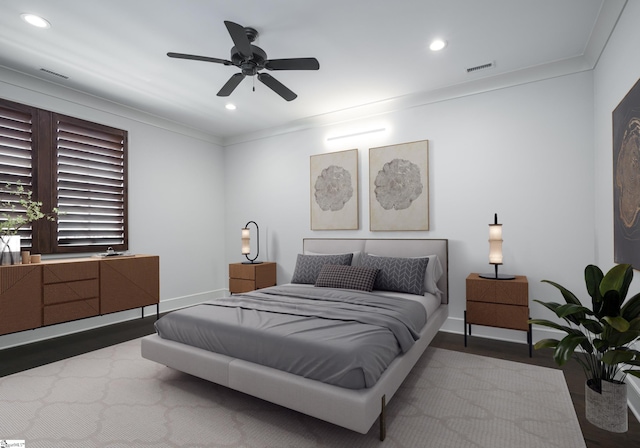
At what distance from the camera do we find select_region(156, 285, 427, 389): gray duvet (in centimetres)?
194

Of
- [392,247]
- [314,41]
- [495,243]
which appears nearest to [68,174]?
[314,41]

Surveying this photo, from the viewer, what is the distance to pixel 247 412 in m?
2.24

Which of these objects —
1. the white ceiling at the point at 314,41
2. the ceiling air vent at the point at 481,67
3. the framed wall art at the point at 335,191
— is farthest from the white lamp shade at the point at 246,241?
the ceiling air vent at the point at 481,67

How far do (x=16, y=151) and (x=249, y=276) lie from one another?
3014 millimetres

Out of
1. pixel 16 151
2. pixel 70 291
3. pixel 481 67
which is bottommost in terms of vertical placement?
pixel 70 291

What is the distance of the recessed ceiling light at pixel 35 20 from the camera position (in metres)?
2.58

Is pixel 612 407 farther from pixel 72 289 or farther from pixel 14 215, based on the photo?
pixel 14 215

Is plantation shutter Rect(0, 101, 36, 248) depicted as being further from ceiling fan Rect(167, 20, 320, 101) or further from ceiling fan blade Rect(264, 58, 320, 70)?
ceiling fan blade Rect(264, 58, 320, 70)

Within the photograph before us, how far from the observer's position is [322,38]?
290 cm

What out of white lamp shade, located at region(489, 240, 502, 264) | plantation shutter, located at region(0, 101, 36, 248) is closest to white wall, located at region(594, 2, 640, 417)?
white lamp shade, located at region(489, 240, 502, 264)

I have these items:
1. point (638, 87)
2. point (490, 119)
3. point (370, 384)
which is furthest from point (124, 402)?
point (490, 119)

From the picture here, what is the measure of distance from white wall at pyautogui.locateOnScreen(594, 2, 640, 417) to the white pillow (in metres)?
1.46

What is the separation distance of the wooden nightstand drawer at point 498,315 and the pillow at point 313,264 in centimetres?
149

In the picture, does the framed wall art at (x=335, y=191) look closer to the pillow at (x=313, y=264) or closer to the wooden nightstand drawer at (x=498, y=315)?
the pillow at (x=313, y=264)
